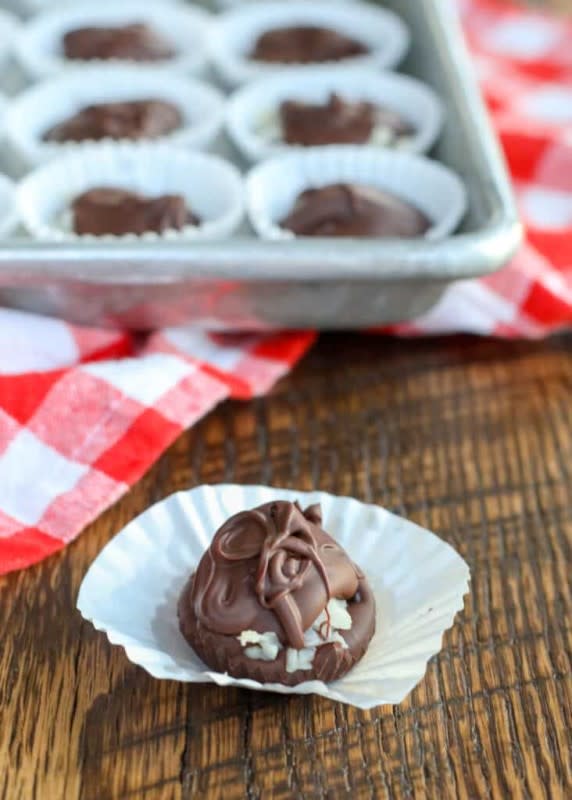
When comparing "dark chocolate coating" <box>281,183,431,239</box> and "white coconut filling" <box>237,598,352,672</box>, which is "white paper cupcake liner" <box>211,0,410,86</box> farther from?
"white coconut filling" <box>237,598,352,672</box>

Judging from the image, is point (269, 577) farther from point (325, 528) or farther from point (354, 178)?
point (354, 178)

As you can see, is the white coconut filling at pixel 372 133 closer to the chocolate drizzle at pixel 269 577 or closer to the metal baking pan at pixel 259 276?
the metal baking pan at pixel 259 276

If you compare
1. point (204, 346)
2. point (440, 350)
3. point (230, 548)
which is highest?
point (230, 548)

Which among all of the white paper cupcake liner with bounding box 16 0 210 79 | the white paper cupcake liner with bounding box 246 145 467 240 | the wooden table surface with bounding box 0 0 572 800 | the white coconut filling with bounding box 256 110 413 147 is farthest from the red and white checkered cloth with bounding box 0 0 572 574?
the white paper cupcake liner with bounding box 16 0 210 79

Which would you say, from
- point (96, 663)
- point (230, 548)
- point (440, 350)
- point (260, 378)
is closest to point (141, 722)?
point (96, 663)

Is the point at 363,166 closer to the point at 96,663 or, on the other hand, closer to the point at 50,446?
the point at 50,446

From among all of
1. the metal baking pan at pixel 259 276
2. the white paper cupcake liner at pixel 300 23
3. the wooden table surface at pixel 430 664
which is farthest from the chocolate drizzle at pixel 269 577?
the white paper cupcake liner at pixel 300 23

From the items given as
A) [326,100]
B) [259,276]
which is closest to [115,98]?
[326,100]
